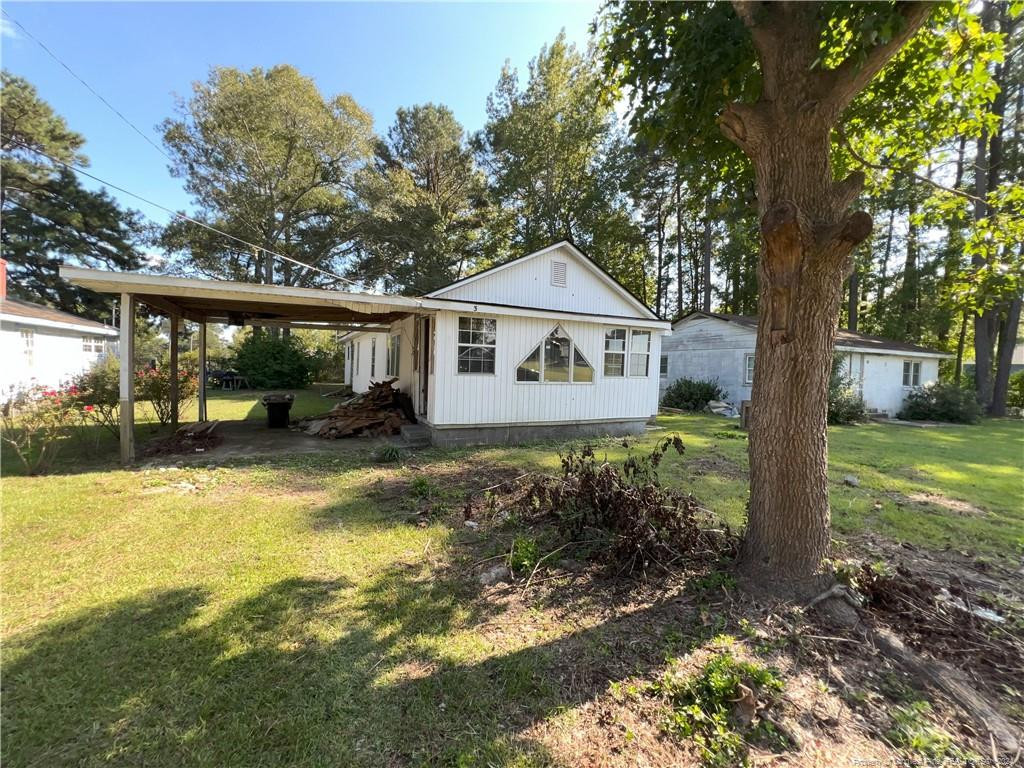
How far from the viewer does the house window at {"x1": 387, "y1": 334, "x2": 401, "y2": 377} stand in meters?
13.4

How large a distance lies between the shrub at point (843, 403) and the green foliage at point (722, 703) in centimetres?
1468

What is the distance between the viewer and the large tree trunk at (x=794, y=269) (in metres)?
2.79

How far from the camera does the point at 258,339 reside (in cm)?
2319

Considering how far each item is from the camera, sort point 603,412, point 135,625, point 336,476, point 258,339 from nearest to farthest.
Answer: point 135,625
point 336,476
point 603,412
point 258,339

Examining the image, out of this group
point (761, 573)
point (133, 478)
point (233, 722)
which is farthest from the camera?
point (133, 478)

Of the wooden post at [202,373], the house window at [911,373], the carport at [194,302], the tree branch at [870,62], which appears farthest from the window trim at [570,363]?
the house window at [911,373]

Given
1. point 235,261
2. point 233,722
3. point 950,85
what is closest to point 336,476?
point 233,722

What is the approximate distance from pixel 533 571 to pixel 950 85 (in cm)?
521

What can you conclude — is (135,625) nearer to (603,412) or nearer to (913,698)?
(913,698)

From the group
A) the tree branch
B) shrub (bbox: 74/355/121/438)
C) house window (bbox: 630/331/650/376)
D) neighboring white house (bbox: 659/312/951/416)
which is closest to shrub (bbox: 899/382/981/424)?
neighboring white house (bbox: 659/312/951/416)

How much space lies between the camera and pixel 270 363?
22.7 meters

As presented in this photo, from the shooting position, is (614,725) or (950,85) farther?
(950,85)

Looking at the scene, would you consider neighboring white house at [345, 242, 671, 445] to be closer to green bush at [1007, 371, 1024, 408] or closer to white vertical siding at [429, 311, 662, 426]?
white vertical siding at [429, 311, 662, 426]

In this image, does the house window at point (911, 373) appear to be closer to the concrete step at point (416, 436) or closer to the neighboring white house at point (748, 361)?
the neighboring white house at point (748, 361)
